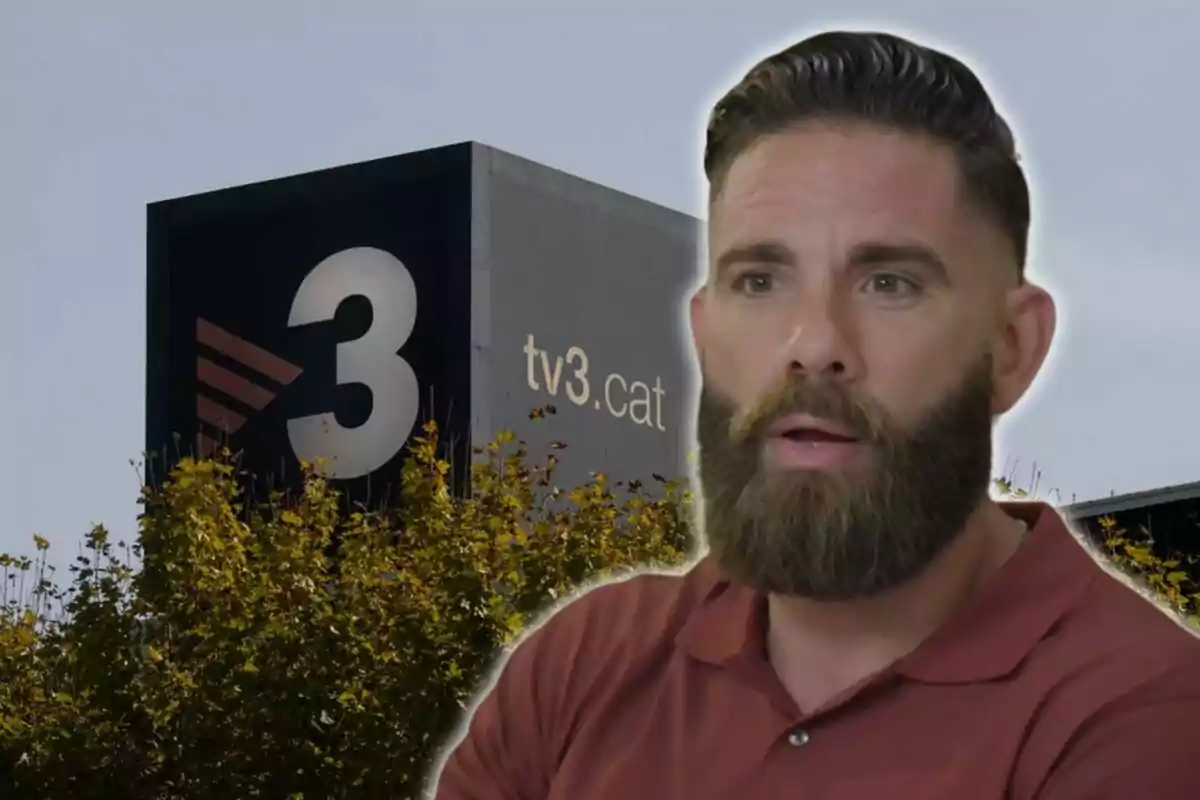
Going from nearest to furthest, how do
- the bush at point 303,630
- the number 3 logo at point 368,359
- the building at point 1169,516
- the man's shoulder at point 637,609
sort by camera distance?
the man's shoulder at point 637,609
the bush at point 303,630
the building at point 1169,516
the number 3 logo at point 368,359

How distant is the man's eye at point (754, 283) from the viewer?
2.44 meters

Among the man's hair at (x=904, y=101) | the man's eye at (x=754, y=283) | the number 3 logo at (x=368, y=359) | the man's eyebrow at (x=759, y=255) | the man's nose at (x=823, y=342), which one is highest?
the number 3 logo at (x=368, y=359)

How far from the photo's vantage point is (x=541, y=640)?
279cm

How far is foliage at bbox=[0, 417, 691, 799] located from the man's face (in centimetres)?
849

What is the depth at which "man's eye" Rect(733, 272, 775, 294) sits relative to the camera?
2.44 meters

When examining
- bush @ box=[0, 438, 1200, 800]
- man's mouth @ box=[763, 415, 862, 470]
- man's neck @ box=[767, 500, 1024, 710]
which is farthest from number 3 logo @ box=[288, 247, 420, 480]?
man's mouth @ box=[763, 415, 862, 470]

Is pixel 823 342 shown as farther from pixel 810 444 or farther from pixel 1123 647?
pixel 1123 647

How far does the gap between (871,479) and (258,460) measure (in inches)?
810

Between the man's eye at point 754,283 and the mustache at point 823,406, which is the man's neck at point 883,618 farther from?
the man's eye at point 754,283

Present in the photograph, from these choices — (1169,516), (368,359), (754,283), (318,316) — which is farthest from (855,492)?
(318,316)

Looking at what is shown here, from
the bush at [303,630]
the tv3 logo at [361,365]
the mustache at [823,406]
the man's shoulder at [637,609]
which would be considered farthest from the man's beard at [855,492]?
the tv3 logo at [361,365]

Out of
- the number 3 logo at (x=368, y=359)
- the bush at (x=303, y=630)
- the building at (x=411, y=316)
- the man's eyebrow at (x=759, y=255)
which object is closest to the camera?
the man's eyebrow at (x=759, y=255)

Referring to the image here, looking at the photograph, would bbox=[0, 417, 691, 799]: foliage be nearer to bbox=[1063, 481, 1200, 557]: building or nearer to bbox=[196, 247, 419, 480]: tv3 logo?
bbox=[1063, 481, 1200, 557]: building

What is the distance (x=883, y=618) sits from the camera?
98.0 inches
